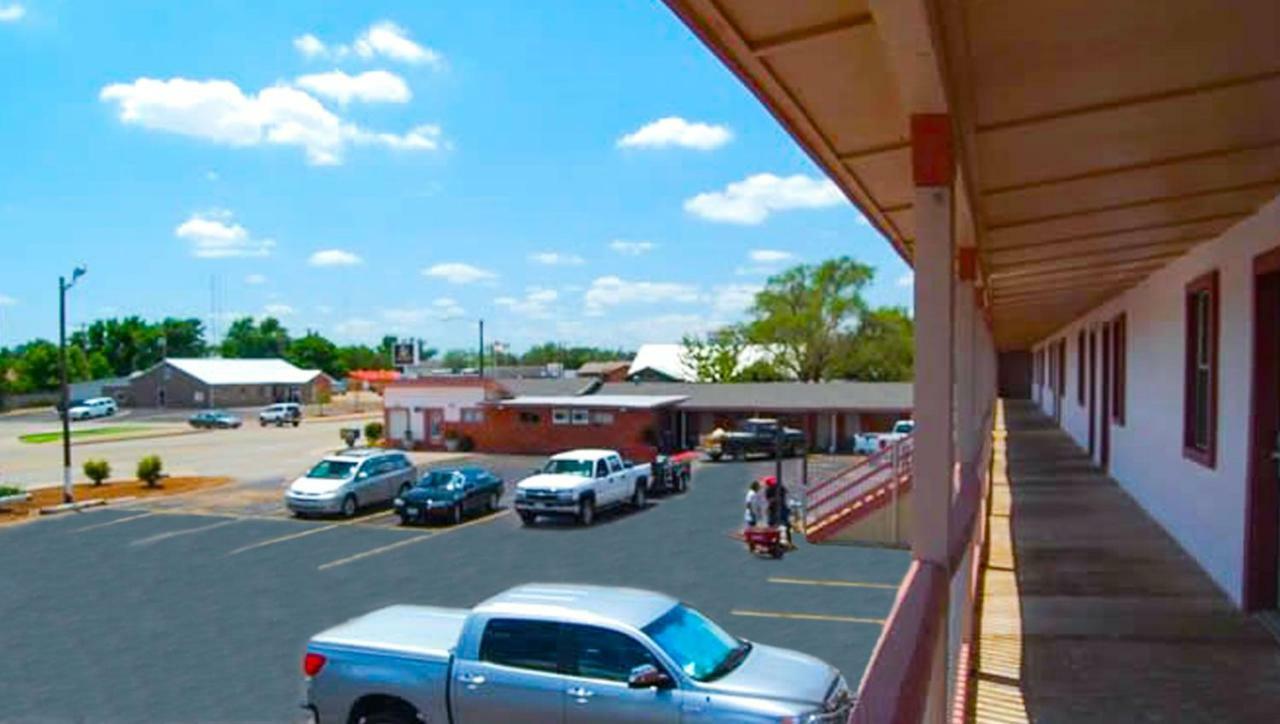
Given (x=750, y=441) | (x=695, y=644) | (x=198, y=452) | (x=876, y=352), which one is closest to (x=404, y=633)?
(x=695, y=644)

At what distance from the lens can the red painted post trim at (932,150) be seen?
139 inches

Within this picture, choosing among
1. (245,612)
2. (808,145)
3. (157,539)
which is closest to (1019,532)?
(808,145)

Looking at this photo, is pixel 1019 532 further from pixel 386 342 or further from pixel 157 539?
pixel 386 342

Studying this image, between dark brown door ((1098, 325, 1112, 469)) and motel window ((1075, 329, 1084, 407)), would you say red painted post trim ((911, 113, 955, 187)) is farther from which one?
motel window ((1075, 329, 1084, 407))

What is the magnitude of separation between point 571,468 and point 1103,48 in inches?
934

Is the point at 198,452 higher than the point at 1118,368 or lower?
lower

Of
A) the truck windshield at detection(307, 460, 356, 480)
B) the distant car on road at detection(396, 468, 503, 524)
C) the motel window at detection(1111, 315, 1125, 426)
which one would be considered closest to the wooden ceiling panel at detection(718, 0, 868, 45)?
the motel window at detection(1111, 315, 1125, 426)

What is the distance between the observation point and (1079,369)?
21.0m

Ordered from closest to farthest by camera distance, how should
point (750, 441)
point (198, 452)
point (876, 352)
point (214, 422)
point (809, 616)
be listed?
point (809, 616) → point (750, 441) → point (198, 452) → point (876, 352) → point (214, 422)

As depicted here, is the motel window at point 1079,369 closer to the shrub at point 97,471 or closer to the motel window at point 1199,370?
the motel window at point 1199,370

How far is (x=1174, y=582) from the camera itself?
7.86 meters

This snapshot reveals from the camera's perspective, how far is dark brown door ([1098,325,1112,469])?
15203 mm

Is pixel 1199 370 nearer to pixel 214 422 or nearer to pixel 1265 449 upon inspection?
pixel 1265 449

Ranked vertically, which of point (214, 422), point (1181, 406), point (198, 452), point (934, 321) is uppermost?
point (934, 321)
